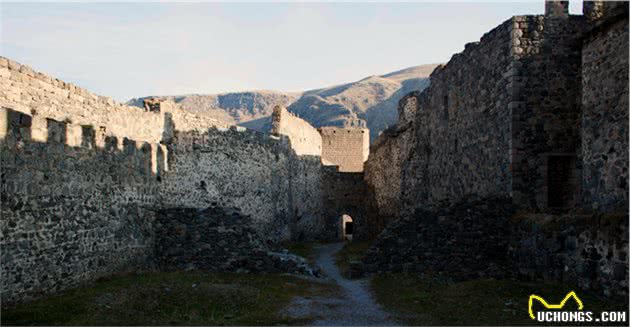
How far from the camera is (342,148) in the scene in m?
45.0

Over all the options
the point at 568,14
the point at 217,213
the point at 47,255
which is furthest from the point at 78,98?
the point at 568,14

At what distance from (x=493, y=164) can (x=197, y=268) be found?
9080 millimetres

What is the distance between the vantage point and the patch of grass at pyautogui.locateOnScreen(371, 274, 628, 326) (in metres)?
10.9

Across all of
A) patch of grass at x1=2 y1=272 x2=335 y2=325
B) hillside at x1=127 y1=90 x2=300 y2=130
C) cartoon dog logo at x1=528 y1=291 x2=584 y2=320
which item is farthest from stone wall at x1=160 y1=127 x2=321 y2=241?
hillside at x1=127 y1=90 x2=300 y2=130

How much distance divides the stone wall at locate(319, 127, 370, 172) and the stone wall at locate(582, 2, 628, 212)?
30789 millimetres

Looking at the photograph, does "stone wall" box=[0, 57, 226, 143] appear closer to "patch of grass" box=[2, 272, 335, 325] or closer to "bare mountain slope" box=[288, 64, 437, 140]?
"patch of grass" box=[2, 272, 335, 325]

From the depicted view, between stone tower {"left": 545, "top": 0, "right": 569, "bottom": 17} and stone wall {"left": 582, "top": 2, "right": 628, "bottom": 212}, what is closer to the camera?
stone wall {"left": 582, "top": 2, "right": 628, "bottom": 212}

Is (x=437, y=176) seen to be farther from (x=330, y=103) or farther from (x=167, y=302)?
(x=330, y=103)

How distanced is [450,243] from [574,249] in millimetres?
3931

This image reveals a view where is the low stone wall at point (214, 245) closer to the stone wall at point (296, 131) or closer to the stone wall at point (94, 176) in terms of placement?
the stone wall at point (94, 176)

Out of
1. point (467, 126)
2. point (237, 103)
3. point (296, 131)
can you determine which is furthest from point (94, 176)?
point (237, 103)

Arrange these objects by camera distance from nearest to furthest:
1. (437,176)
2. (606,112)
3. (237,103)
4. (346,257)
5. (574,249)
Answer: (574,249) < (606,112) < (437,176) < (346,257) < (237,103)

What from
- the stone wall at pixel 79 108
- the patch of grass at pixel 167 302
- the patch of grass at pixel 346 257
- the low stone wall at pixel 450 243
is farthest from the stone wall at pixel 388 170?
the patch of grass at pixel 167 302

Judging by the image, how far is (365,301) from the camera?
1353 cm
